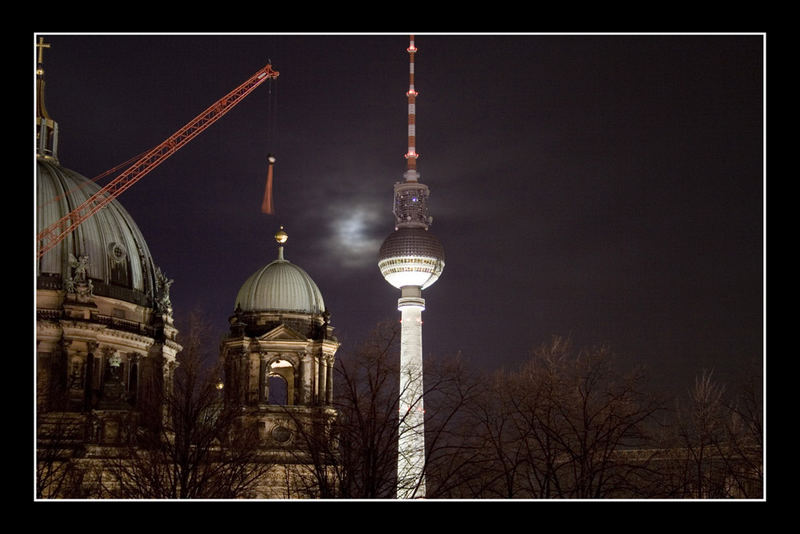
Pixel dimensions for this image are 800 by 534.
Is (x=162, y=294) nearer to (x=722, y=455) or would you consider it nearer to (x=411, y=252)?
(x=411, y=252)

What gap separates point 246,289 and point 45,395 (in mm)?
16205

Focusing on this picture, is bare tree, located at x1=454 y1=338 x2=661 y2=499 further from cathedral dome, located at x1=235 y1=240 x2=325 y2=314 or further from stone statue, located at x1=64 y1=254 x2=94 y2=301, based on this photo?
stone statue, located at x1=64 y1=254 x2=94 y2=301

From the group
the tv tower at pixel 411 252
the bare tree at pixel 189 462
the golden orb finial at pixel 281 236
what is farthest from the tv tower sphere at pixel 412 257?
the bare tree at pixel 189 462

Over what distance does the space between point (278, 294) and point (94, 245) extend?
13.2 metres

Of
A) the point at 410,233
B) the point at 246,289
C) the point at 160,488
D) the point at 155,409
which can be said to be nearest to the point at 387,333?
the point at 155,409

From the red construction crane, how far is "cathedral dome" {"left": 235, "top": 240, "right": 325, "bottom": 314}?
34.2 feet

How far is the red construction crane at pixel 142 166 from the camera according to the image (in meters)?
82.4

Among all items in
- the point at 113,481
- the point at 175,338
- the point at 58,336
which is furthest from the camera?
the point at 175,338

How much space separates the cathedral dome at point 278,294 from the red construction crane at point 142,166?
10.4 m

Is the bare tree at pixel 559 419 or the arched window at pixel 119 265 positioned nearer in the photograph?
the bare tree at pixel 559 419

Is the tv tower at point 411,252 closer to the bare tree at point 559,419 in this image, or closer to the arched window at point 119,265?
the arched window at point 119,265

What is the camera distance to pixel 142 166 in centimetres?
8862

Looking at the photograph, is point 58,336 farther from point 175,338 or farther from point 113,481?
point 113,481

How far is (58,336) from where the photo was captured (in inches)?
3221
